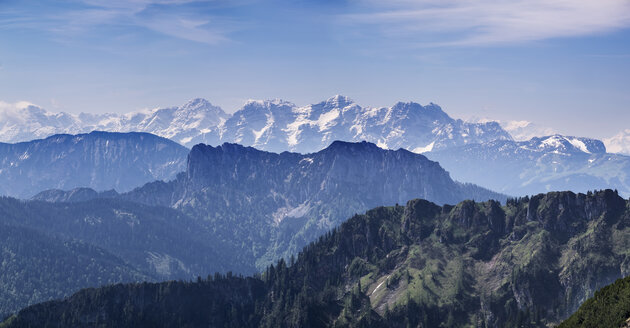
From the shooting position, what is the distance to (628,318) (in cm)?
19512
